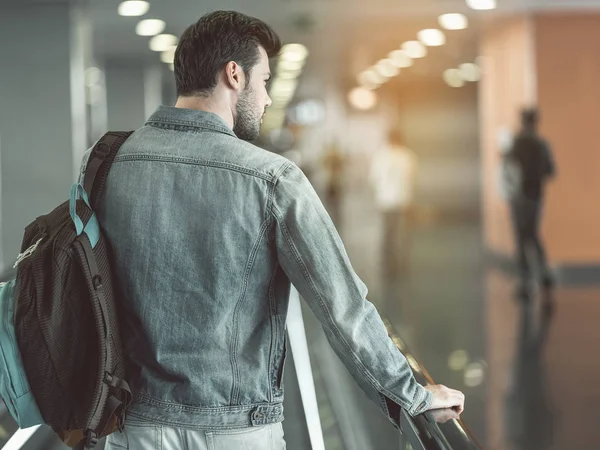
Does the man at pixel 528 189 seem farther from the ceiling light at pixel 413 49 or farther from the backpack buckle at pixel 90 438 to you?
the backpack buckle at pixel 90 438

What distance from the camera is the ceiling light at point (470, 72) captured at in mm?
10633

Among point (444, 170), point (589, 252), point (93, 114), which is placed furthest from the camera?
point (589, 252)

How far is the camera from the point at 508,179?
11328mm

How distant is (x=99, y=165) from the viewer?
1705 millimetres

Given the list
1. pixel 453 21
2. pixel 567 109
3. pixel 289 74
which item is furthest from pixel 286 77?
pixel 567 109

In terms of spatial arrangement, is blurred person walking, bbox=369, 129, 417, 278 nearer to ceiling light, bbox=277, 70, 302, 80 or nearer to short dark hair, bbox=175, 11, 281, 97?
ceiling light, bbox=277, 70, 302, 80

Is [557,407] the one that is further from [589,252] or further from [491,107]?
[589,252]

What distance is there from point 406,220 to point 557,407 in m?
4.89

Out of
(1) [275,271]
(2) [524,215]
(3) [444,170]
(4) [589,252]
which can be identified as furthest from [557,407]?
(4) [589,252]

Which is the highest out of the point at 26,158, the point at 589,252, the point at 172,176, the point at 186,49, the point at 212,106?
the point at 186,49

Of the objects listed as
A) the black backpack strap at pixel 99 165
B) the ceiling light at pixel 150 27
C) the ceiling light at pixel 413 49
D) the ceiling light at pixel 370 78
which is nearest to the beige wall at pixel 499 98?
the ceiling light at pixel 413 49

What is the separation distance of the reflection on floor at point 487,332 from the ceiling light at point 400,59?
1.66 meters

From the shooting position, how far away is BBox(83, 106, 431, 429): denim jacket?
5.32 feet

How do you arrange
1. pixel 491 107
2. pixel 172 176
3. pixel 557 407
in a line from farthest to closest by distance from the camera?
pixel 491 107 < pixel 557 407 < pixel 172 176
